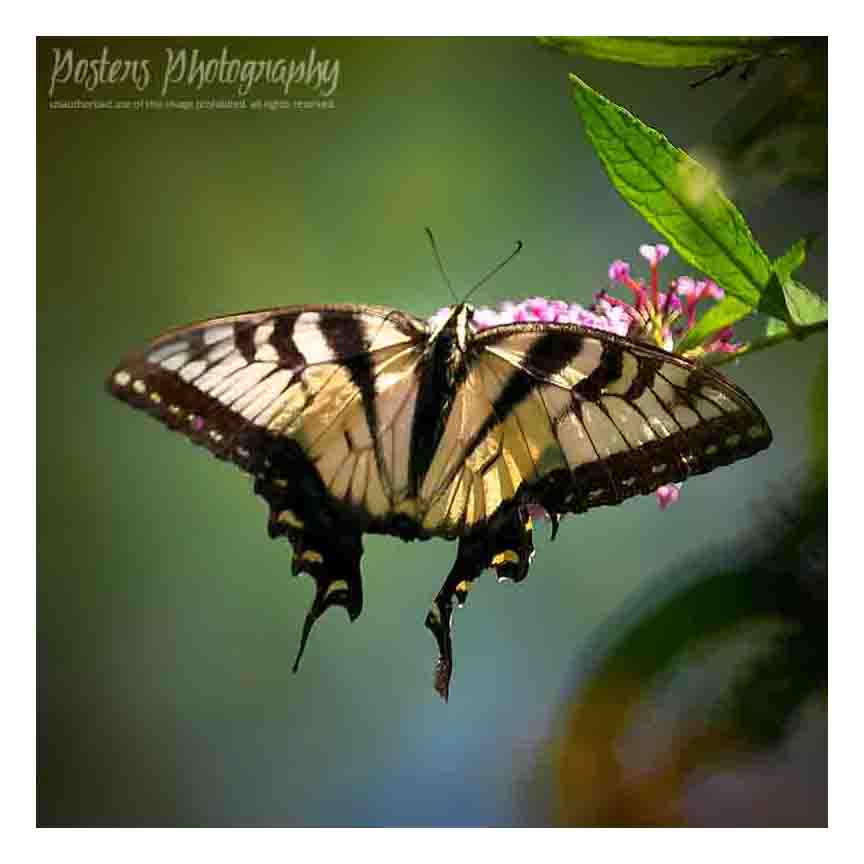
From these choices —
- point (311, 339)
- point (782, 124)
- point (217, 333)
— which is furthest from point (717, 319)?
point (782, 124)

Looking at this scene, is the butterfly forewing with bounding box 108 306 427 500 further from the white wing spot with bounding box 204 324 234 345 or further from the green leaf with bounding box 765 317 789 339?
the green leaf with bounding box 765 317 789 339

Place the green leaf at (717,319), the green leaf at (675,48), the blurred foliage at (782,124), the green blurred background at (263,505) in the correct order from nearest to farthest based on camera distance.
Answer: the green leaf at (675,48)
the green leaf at (717,319)
the blurred foliage at (782,124)
the green blurred background at (263,505)

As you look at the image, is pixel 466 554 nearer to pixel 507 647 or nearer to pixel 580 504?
pixel 580 504

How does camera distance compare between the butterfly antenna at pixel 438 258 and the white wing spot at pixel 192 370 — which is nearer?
the white wing spot at pixel 192 370

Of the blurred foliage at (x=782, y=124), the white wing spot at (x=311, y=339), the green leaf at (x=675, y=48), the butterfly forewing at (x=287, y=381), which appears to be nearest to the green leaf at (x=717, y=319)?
the green leaf at (x=675, y=48)

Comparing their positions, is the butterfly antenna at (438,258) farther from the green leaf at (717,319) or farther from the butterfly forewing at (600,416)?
the green leaf at (717,319)

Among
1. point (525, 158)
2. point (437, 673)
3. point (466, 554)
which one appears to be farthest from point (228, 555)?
point (525, 158)

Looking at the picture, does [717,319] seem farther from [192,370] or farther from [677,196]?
[192,370]
